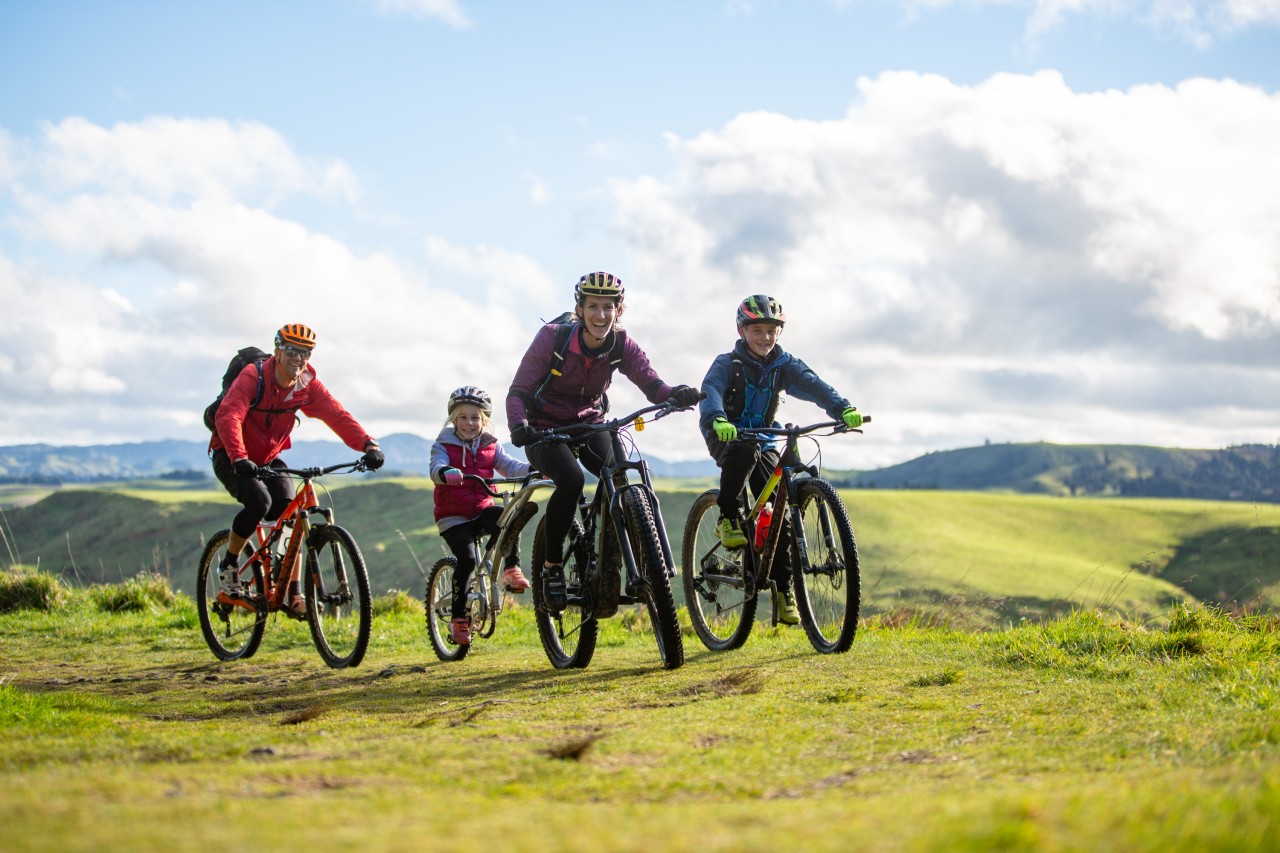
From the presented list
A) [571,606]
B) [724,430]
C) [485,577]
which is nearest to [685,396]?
[724,430]

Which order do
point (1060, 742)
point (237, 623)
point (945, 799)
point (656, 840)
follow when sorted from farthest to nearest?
point (237, 623) → point (1060, 742) → point (945, 799) → point (656, 840)

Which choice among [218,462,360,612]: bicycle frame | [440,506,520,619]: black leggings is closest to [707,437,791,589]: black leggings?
[440,506,520,619]: black leggings

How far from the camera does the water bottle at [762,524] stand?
8.32 metres

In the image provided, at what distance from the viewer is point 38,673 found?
8.85 m

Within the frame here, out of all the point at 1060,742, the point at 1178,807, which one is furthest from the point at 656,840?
the point at 1060,742

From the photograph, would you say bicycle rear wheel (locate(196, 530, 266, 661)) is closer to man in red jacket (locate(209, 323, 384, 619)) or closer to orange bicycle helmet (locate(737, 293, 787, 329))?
man in red jacket (locate(209, 323, 384, 619))

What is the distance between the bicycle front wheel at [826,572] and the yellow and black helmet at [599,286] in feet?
6.63

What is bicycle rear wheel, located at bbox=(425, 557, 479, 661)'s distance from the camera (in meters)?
9.30

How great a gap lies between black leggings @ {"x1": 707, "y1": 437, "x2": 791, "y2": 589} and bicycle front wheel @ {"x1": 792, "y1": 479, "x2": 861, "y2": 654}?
1.00 ft

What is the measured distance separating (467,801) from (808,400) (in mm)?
6114

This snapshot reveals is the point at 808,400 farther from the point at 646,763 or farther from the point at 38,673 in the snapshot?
the point at 38,673

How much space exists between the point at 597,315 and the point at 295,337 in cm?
299

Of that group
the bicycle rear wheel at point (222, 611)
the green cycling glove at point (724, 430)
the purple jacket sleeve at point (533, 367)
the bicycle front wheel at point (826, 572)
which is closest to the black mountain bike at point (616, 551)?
the green cycling glove at point (724, 430)

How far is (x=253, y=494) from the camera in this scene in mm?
9336
